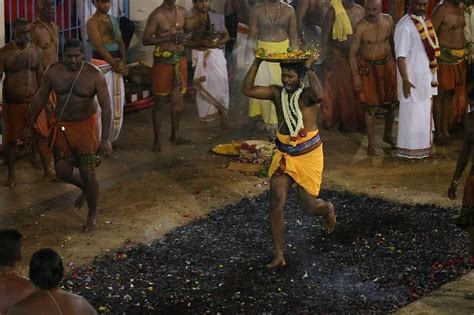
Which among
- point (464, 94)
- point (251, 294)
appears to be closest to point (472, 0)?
point (464, 94)

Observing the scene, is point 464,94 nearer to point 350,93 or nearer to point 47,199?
point 350,93

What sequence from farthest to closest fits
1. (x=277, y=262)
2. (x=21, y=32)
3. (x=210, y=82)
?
(x=210, y=82)
(x=21, y=32)
(x=277, y=262)

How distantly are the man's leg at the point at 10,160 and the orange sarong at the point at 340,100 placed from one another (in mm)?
4716

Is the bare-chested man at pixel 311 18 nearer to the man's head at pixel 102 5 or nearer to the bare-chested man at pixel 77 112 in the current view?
the man's head at pixel 102 5

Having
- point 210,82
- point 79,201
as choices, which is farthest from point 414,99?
point 79,201

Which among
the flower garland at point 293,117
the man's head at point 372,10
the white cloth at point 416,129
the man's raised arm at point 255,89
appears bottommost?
the white cloth at point 416,129

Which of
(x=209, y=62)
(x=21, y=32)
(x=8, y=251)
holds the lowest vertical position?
(x=209, y=62)

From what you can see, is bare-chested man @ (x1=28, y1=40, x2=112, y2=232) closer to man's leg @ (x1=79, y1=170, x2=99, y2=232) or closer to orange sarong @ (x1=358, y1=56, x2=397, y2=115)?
man's leg @ (x1=79, y1=170, x2=99, y2=232)

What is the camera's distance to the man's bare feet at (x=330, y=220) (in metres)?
10.4

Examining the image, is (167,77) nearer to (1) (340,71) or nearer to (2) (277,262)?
(1) (340,71)

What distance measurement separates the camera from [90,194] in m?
10.8

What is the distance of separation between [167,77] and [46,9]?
189 centimetres

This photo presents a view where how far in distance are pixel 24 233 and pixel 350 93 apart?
5.97 metres

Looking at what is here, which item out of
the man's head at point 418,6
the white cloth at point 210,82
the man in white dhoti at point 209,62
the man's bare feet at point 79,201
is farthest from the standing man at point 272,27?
the man's bare feet at point 79,201
